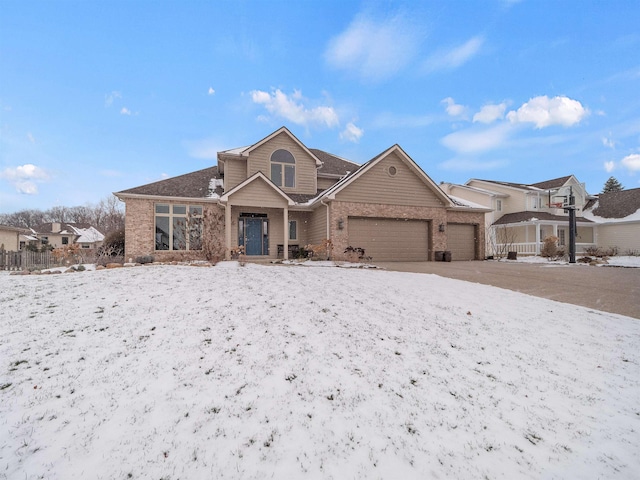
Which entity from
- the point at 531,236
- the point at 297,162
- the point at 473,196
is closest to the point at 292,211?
the point at 297,162

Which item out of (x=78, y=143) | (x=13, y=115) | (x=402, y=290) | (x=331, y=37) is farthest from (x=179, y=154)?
(x=402, y=290)

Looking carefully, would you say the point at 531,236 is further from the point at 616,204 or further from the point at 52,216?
the point at 52,216

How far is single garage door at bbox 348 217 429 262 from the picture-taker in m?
13.7

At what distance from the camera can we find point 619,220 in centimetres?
2166

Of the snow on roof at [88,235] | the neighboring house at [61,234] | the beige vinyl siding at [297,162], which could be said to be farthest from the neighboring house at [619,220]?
the neighboring house at [61,234]

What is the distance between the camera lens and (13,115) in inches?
421

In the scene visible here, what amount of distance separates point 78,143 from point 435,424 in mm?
20363

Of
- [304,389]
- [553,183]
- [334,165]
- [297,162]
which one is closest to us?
[304,389]

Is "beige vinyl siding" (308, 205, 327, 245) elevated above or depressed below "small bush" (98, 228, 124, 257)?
above

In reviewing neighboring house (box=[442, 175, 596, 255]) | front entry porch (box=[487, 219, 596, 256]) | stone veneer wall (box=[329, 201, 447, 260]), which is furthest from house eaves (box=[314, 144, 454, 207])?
neighboring house (box=[442, 175, 596, 255])

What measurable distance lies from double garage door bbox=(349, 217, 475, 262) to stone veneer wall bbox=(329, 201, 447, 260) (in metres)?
0.32

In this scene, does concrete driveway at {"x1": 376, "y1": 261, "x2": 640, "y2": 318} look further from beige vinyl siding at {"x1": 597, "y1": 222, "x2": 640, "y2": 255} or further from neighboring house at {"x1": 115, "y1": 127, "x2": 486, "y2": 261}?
beige vinyl siding at {"x1": 597, "y1": 222, "x2": 640, "y2": 255}

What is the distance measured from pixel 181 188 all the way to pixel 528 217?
22.1 metres

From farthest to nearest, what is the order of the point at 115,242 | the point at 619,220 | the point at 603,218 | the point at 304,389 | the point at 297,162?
the point at 603,218
the point at 619,220
the point at 297,162
the point at 115,242
the point at 304,389
